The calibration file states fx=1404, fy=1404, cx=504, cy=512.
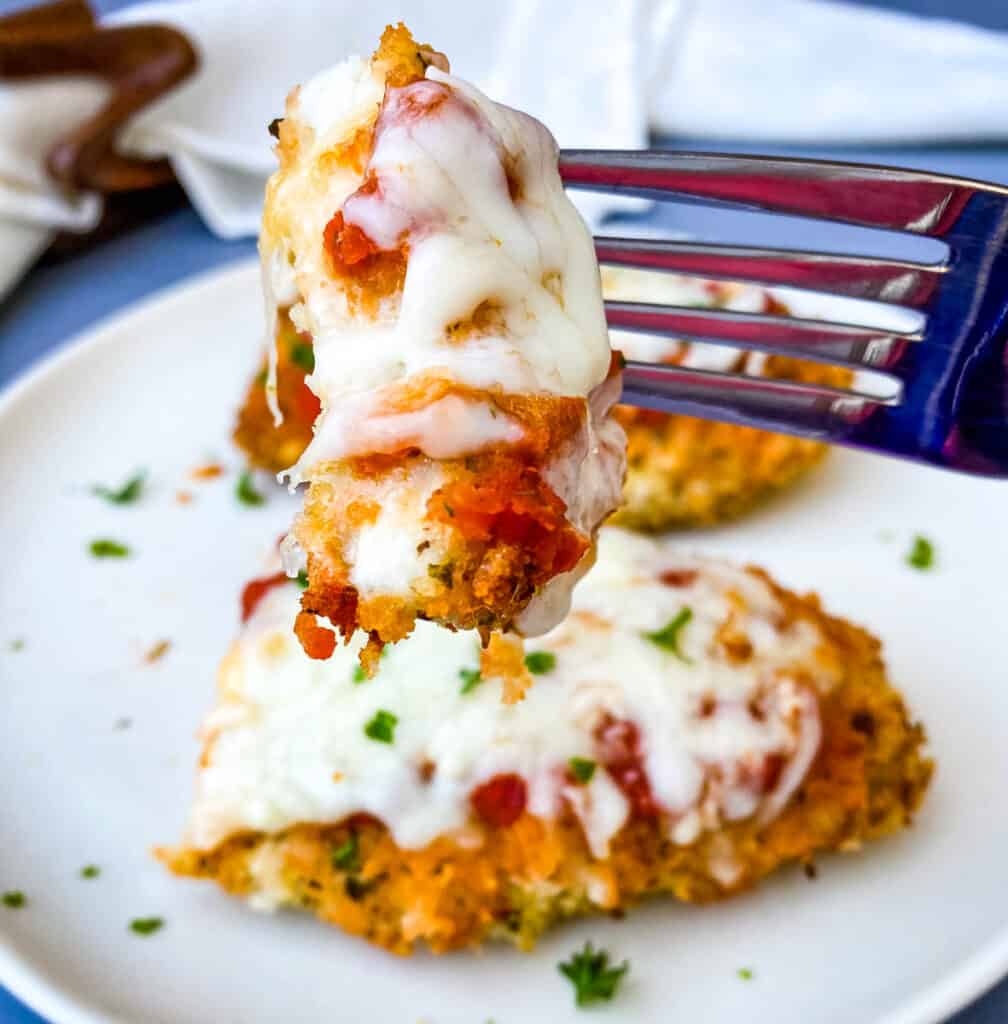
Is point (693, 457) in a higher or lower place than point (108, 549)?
higher

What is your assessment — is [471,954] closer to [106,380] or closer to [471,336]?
[471,336]

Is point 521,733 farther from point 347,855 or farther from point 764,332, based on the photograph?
point 764,332

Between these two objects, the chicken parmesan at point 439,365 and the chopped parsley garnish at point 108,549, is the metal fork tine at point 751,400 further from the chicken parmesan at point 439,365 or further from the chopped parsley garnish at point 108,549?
the chopped parsley garnish at point 108,549

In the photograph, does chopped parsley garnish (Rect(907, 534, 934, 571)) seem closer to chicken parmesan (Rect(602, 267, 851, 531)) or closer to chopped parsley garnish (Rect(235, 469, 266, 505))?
chicken parmesan (Rect(602, 267, 851, 531))

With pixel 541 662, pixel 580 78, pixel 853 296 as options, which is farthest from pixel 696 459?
pixel 580 78

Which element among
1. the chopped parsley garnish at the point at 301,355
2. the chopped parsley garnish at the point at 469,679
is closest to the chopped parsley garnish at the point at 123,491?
the chopped parsley garnish at the point at 301,355

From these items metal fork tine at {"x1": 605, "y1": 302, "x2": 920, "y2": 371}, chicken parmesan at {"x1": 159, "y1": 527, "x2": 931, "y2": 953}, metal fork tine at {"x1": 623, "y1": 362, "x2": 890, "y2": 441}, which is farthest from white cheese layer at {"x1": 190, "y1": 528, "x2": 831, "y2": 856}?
metal fork tine at {"x1": 605, "y1": 302, "x2": 920, "y2": 371}
